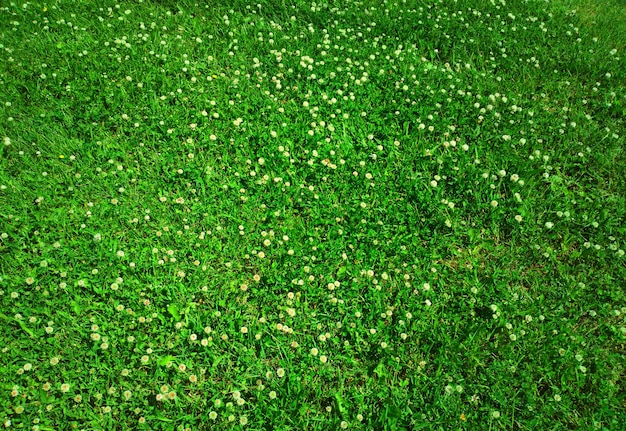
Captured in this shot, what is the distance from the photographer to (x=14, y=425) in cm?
267

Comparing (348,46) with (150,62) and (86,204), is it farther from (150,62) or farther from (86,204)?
(86,204)

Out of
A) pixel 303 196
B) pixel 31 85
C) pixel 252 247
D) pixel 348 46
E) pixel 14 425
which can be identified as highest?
pixel 348 46

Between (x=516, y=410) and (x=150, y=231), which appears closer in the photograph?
(x=516, y=410)

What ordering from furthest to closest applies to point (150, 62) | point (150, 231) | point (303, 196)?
point (150, 62)
point (303, 196)
point (150, 231)

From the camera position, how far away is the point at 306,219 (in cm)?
389

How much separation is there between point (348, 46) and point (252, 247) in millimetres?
3015

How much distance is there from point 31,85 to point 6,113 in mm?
450

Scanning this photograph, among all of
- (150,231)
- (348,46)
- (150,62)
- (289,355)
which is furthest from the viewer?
(348,46)

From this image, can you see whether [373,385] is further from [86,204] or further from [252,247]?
[86,204]

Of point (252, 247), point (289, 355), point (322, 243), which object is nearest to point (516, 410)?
point (289, 355)

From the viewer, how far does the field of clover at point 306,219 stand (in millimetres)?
2951

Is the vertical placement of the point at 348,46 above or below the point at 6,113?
above

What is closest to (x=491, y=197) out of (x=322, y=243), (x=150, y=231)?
(x=322, y=243)

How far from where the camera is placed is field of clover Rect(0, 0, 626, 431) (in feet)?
9.68
